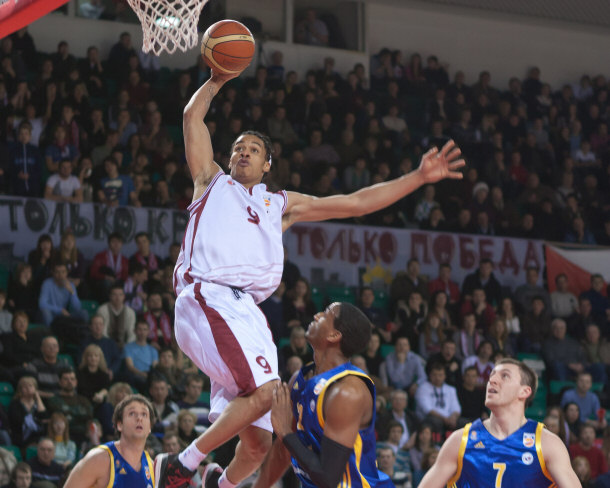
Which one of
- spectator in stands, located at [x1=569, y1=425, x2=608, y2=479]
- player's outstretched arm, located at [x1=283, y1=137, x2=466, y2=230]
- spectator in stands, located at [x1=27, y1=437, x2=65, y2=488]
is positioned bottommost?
spectator in stands, located at [x1=569, y1=425, x2=608, y2=479]

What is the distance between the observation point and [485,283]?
1437 centimetres

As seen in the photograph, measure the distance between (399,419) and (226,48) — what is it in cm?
644

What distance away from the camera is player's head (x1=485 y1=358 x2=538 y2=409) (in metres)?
5.77

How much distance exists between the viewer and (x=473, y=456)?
5723mm

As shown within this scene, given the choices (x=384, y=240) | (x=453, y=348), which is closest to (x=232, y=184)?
(x=453, y=348)

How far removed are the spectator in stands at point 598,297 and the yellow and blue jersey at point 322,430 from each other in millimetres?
10868

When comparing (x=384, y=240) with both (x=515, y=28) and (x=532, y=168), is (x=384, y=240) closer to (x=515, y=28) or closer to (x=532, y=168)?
(x=532, y=168)

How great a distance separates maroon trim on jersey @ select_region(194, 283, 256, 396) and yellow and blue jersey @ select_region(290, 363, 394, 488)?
0.36 meters

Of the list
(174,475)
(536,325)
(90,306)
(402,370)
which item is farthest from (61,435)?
(536,325)

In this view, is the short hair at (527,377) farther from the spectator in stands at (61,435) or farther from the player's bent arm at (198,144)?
the spectator in stands at (61,435)

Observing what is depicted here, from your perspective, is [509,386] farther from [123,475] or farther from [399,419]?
[399,419]

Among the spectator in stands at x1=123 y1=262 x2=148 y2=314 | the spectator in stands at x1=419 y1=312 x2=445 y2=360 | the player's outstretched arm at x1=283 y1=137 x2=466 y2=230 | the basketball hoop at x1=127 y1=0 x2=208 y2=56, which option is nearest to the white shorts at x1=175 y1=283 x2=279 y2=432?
the player's outstretched arm at x1=283 y1=137 x2=466 y2=230

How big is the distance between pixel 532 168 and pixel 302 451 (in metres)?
13.2

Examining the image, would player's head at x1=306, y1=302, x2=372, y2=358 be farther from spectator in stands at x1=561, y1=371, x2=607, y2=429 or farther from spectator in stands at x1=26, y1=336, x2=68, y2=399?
spectator in stands at x1=561, y1=371, x2=607, y2=429
